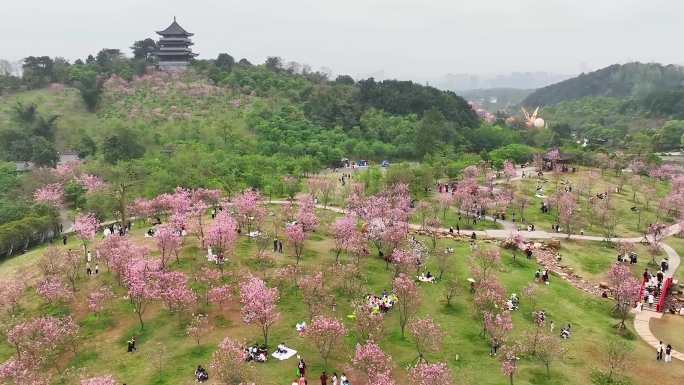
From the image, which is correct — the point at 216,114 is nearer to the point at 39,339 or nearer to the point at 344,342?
the point at 39,339

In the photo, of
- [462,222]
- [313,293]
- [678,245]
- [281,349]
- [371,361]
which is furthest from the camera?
[462,222]

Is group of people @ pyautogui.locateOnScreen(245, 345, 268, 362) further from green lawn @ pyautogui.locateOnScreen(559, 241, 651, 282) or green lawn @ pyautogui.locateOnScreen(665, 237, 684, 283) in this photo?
green lawn @ pyautogui.locateOnScreen(665, 237, 684, 283)

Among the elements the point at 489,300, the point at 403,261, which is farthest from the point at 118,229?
the point at 489,300

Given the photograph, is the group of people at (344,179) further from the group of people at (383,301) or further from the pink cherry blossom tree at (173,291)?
the pink cherry blossom tree at (173,291)

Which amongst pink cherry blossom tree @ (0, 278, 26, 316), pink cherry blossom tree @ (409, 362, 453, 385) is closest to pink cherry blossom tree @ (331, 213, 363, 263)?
pink cherry blossom tree @ (409, 362, 453, 385)

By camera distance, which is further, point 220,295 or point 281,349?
point 220,295

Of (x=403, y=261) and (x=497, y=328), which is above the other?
(x=403, y=261)

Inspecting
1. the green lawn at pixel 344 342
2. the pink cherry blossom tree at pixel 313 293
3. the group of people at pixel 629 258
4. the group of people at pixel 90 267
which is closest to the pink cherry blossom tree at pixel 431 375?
the green lawn at pixel 344 342
